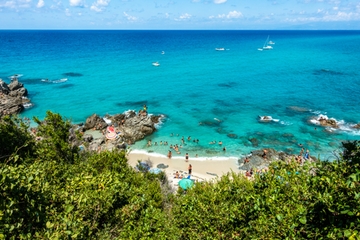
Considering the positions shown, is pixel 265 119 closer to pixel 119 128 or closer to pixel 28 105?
pixel 119 128

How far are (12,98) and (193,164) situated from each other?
42.2m

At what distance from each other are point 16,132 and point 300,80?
79.1 m

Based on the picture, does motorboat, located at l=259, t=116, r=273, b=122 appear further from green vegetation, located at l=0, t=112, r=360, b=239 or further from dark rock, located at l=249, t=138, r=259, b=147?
green vegetation, located at l=0, t=112, r=360, b=239

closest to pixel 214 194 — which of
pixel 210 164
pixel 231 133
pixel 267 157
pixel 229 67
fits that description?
pixel 210 164

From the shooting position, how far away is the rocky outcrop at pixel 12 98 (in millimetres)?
48406

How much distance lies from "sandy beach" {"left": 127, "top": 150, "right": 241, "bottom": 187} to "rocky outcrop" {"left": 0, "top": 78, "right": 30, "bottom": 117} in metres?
26.6

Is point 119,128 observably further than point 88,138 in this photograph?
Yes

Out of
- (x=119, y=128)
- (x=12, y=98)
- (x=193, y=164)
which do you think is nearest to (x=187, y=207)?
(x=193, y=164)

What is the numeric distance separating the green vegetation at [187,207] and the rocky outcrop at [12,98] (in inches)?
1475

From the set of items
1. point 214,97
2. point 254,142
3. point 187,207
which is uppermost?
point 187,207

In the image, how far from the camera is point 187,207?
13.5 meters

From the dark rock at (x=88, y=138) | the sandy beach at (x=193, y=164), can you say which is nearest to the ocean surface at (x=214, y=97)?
the sandy beach at (x=193, y=164)

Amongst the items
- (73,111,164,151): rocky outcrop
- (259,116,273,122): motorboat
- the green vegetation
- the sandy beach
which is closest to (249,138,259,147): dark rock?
the sandy beach

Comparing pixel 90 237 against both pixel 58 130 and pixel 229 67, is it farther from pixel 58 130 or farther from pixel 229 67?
pixel 229 67
